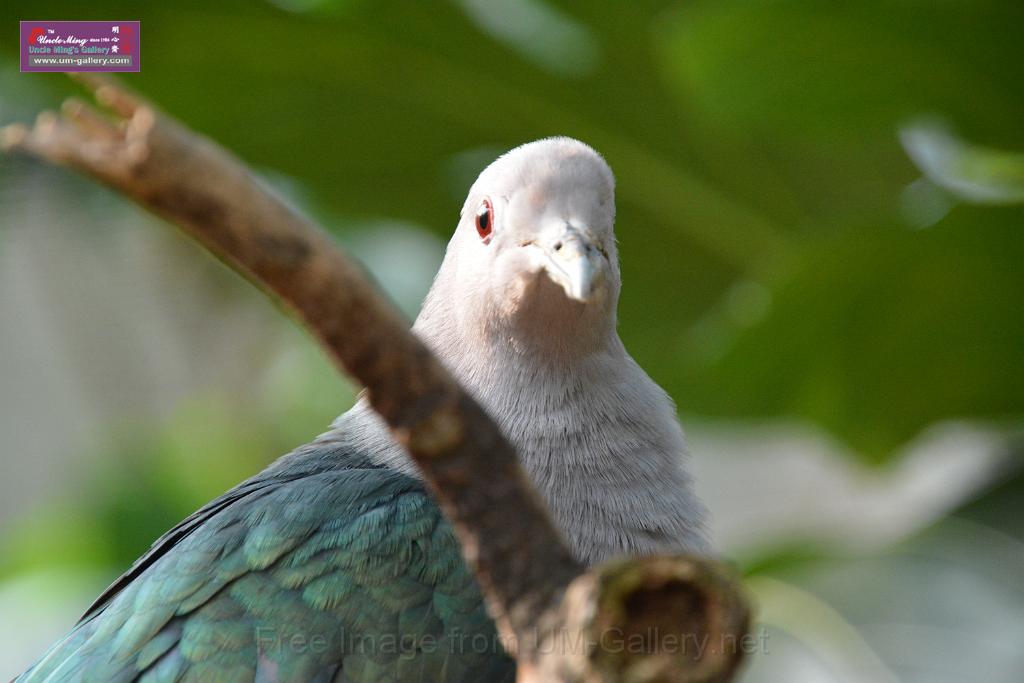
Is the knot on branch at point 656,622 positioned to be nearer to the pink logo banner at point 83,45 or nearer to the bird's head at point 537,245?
the bird's head at point 537,245

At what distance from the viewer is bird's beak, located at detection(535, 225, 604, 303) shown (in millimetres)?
1600

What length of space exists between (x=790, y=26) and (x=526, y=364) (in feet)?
4.53

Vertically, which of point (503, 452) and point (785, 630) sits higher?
point (503, 452)

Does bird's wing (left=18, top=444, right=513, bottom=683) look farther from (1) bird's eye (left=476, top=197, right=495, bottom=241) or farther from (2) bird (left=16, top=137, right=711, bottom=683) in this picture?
(1) bird's eye (left=476, top=197, right=495, bottom=241)

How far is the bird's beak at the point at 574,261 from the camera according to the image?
1.60m

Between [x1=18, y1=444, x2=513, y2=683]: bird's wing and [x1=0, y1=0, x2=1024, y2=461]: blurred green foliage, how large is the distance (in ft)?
4.64

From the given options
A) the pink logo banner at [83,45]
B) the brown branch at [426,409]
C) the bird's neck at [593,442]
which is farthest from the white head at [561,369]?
the pink logo banner at [83,45]

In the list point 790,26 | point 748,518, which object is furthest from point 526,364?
point 748,518

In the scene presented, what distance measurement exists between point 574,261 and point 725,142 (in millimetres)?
2140

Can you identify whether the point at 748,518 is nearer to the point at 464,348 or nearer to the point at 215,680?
the point at 464,348

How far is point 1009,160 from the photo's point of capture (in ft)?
8.93

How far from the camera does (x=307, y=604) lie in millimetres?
1702

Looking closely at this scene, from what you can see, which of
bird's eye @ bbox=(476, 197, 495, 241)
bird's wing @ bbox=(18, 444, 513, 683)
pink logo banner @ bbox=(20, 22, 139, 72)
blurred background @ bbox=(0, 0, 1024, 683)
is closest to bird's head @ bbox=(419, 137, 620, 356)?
bird's eye @ bbox=(476, 197, 495, 241)

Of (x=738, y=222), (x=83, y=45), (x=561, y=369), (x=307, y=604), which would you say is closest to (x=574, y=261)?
(x=561, y=369)
